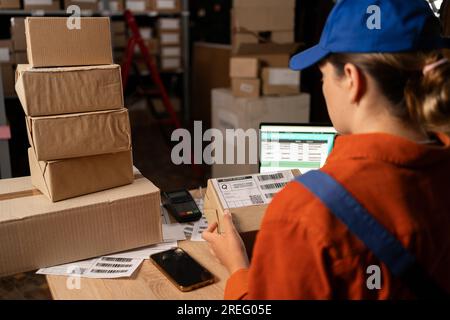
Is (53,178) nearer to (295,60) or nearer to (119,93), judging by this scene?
(119,93)

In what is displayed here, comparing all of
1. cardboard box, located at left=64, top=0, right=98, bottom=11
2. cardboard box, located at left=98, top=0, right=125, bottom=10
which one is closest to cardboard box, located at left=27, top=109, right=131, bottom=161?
cardboard box, located at left=64, top=0, right=98, bottom=11

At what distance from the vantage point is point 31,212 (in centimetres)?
115

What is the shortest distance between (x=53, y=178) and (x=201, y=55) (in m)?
3.97

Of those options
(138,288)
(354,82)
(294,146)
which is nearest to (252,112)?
(294,146)

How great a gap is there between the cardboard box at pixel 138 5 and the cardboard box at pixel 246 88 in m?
1.79

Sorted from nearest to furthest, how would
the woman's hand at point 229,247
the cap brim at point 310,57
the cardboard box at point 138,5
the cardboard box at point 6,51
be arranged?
the cap brim at point 310,57 → the woman's hand at point 229,247 → the cardboard box at point 6,51 → the cardboard box at point 138,5

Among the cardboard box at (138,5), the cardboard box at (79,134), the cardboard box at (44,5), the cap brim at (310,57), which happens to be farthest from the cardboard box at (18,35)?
the cap brim at (310,57)

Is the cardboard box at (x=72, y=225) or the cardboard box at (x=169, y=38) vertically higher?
the cardboard box at (x=169, y=38)

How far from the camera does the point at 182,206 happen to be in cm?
151

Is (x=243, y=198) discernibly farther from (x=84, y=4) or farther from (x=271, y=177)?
(x=84, y=4)

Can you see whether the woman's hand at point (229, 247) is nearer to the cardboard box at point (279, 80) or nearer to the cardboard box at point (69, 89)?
the cardboard box at point (69, 89)

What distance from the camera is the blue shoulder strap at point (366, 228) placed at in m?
0.64

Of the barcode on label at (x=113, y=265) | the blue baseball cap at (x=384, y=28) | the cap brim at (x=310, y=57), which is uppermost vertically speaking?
the blue baseball cap at (x=384, y=28)

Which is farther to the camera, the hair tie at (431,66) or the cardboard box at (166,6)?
the cardboard box at (166,6)
